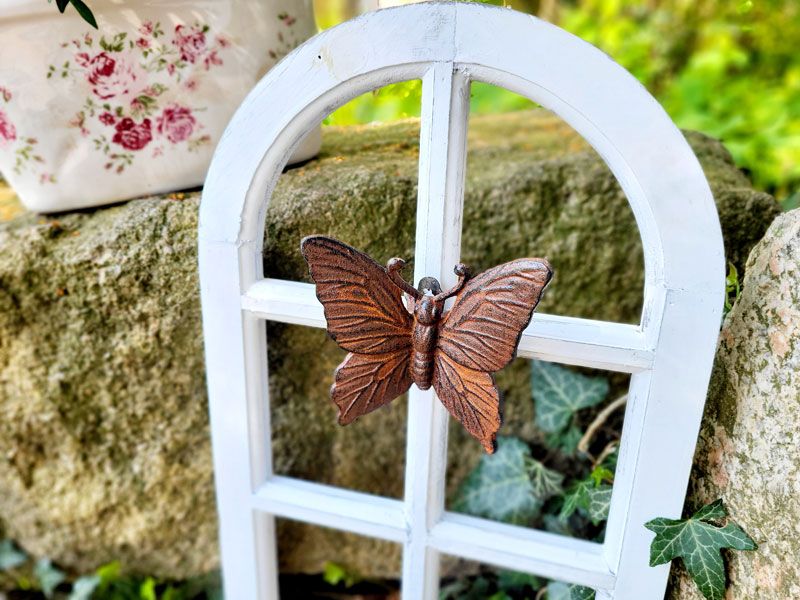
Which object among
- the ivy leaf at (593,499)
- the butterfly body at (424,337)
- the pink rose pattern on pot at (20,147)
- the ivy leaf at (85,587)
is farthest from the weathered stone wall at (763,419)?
the ivy leaf at (85,587)

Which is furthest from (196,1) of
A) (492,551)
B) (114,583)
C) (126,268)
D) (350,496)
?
(114,583)

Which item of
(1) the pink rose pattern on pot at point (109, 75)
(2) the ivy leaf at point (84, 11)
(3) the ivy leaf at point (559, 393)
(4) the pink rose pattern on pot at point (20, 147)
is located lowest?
(3) the ivy leaf at point (559, 393)

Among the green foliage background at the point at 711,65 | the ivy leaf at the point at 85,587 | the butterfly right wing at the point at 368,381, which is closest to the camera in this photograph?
the butterfly right wing at the point at 368,381

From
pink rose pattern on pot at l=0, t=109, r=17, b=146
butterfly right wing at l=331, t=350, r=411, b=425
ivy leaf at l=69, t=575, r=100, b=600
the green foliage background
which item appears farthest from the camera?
the green foliage background

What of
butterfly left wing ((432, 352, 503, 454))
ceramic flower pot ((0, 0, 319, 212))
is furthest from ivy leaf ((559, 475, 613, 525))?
ceramic flower pot ((0, 0, 319, 212))

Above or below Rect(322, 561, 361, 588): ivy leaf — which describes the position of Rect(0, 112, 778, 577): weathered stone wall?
above

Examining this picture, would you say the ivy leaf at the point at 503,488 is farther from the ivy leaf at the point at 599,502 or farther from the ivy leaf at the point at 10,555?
the ivy leaf at the point at 10,555

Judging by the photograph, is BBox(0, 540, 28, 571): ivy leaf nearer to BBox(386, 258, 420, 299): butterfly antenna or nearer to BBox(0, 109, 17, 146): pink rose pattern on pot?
BBox(0, 109, 17, 146): pink rose pattern on pot
